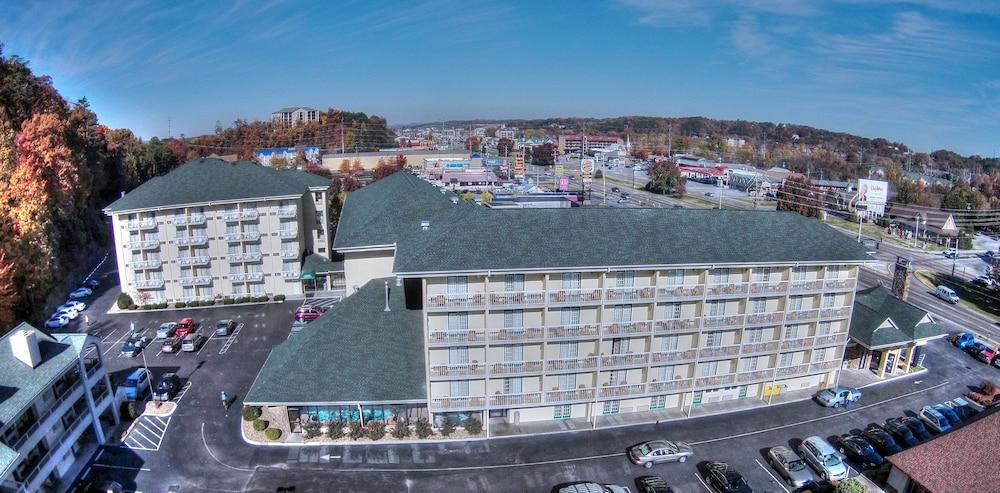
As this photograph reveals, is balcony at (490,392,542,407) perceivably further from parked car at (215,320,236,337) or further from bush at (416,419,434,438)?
parked car at (215,320,236,337)

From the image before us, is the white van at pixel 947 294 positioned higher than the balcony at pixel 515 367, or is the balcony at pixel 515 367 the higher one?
the balcony at pixel 515 367

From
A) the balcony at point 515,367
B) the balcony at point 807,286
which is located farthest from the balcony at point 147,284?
the balcony at point 807,286

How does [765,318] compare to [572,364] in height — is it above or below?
above

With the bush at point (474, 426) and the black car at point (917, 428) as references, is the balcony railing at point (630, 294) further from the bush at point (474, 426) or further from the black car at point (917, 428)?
the black car at point (917, 428)

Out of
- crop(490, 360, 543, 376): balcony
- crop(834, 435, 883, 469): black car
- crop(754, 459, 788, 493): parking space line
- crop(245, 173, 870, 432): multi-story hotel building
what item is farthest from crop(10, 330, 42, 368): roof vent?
crop(834, 435, 883, 469): black car

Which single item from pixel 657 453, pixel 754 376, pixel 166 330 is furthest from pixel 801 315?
pixel 166 330

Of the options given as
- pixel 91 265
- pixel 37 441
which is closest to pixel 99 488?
pixel 37 441

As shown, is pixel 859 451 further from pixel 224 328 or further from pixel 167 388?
pixel 224 328

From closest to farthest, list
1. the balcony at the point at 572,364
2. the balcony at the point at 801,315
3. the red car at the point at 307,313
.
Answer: the balcony at the point at 572,364 < the balcony at the point at 801,315 < the red car at the point at 307,313
